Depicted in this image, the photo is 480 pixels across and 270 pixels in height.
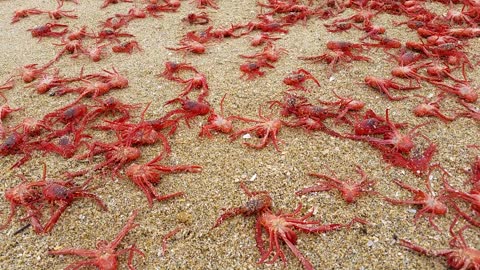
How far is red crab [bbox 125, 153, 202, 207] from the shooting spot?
2639 mm

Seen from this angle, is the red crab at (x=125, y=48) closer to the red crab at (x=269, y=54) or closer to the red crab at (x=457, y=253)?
the red crab at (x=269, y=54)

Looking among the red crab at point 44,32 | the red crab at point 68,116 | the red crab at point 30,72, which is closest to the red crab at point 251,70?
the red crab at point 68,116

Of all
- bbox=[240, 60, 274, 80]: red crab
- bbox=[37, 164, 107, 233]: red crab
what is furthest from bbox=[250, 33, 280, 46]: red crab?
bbox=[37, 164, 107, 233]: red crab

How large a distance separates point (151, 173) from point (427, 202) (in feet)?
6.11

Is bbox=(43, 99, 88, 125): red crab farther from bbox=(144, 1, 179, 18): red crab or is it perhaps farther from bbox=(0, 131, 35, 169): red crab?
bbox=(144, 1, 179, 18): red crab

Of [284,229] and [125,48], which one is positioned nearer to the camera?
[284,229]

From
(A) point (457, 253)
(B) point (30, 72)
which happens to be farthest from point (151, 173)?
(B) point (30, 72)

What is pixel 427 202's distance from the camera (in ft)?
8.09

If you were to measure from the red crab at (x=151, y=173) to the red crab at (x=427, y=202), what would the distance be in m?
1.45

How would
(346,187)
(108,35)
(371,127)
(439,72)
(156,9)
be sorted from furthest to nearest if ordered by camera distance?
(156,9) < (108,35) < (439,72) < (371,127) < (346,187)

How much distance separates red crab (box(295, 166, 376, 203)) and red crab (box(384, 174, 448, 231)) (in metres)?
0.16

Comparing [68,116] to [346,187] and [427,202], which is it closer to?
[346,187]

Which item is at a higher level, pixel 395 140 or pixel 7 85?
pixel 395 140

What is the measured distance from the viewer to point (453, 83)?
3588mm
